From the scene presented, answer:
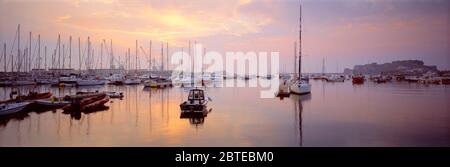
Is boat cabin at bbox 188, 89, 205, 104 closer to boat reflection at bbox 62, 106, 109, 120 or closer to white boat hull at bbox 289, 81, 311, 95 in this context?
boat reflection at bbox 62, 106, 109, 120

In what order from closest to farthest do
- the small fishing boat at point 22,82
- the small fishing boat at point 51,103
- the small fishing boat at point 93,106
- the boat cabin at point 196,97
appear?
the boat cabin at point 196,97 < the small fishing boat at point 93,106 < the small fishing boat at point 51,103 < the small fishing boat at point 22,82

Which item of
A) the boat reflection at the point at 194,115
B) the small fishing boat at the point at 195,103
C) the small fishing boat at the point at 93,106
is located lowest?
the boat reflection at the point at 194,115

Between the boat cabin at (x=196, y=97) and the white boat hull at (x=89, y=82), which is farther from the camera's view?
the white boat hull at (x=89, y=82)

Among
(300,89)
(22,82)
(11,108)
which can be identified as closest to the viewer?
(11,108)

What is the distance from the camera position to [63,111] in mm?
15180

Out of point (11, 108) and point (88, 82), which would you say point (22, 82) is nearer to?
point (88, 82)

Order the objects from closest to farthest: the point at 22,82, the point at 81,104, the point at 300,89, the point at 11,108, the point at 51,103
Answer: the point at 11,108
the point at 81,104
the point at 51,103
the point at 300,89
the point at 22,82

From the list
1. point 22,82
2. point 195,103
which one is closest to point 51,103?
point 195,103

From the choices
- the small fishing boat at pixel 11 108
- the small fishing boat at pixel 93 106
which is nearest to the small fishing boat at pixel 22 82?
the small fishing boat at pixel 93 106

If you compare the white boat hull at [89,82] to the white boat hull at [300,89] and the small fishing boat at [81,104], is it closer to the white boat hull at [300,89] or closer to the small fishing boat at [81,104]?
the small fishing boat at [81,104]

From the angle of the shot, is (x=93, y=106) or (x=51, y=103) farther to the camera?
(x=51, y=103)
